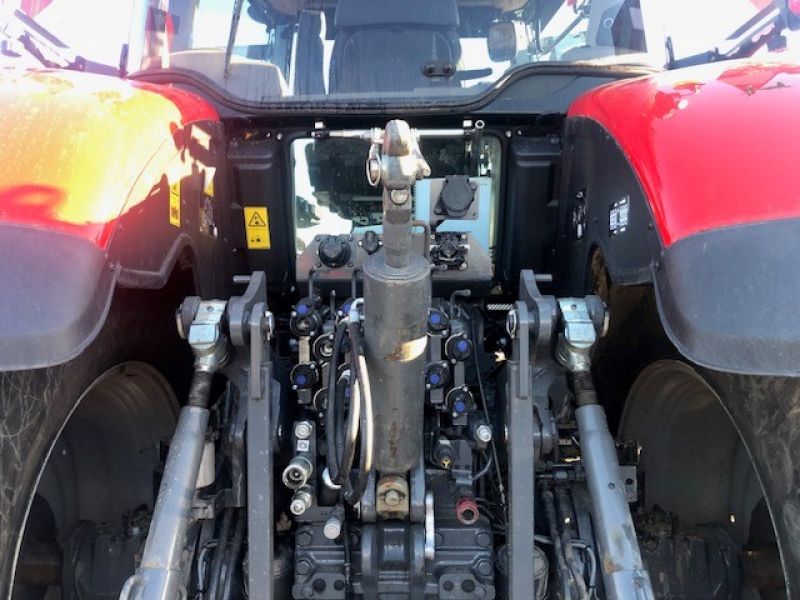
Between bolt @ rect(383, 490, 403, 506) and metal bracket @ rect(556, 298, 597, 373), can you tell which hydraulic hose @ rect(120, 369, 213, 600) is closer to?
bolt @ rect(383, 490, 403, 506)

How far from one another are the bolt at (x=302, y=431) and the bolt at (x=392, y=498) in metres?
0.26

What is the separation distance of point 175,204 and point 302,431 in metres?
0.67

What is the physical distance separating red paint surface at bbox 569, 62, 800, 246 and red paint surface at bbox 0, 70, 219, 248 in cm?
109

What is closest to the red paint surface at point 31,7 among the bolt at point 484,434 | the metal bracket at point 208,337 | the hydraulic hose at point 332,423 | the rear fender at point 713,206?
the metal bracket at point 208,337

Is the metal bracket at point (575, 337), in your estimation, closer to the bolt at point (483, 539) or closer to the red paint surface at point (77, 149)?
the bolt at point (483, 539)

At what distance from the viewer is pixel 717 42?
238cm

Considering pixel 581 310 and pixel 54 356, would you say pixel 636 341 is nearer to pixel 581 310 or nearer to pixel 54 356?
pixel 581 310

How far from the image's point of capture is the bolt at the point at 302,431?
6.28 feet

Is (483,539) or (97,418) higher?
(97,418)

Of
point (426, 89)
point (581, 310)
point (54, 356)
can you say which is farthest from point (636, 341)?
point (54, 356)

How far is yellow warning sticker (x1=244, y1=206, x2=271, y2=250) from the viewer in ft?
7.98

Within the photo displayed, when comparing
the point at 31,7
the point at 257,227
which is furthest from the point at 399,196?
the point at 31,7

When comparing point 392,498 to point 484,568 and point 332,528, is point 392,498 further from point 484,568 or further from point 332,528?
point 484,568

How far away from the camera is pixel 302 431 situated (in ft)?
6.28
